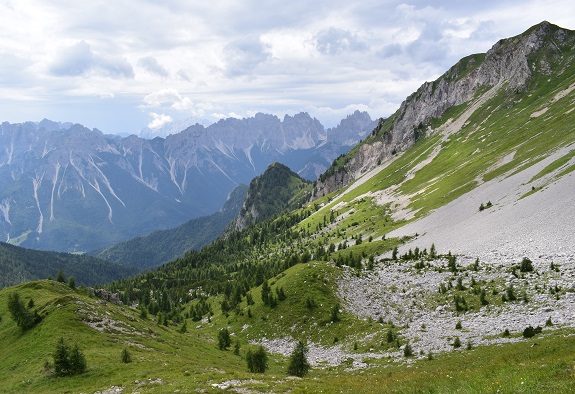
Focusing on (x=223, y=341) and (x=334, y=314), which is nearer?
(x=334, y=314)

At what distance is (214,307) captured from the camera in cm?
11894

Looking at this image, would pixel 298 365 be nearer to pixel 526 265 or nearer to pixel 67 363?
pixel 67 363

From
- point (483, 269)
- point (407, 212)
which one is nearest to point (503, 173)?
point (407, 212)

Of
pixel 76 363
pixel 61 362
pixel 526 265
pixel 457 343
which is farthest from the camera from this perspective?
pixel 526 265

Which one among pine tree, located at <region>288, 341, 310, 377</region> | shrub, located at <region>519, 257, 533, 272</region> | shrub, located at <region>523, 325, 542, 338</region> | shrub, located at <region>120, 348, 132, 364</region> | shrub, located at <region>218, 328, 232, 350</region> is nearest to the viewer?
shrub, located at <region>523, 325, 542, 338</region>

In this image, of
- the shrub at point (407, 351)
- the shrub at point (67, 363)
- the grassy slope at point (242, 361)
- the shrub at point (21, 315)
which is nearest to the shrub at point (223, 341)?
the grassy slope at point (242, 361)

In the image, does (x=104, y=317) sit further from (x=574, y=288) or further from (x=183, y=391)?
(x=574, y=288)

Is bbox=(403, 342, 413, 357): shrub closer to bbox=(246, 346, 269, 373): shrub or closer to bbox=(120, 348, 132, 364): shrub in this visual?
bbox=(246, 346, 269, 373): shrub

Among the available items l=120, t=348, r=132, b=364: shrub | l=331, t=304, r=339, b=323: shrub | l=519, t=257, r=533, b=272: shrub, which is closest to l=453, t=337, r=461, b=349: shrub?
l=519, t=257, r=533, b=272: shrub

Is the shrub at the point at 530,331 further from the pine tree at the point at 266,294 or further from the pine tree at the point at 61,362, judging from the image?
the pine tree at the point at 266,294

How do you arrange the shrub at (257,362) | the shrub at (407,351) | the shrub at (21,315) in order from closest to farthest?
the shrub at (407,351)
the shrub at (257,362)
the shrub at (21,315)

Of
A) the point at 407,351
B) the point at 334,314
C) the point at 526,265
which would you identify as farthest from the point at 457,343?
the point at 334,314

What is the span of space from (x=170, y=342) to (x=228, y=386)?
2970cm

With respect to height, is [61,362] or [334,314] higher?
[61,362]
